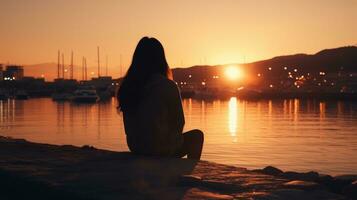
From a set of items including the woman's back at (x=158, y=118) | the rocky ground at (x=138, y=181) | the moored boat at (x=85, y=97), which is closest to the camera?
the rocky ground at (x=138, y=181)

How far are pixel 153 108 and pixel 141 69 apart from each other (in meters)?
0.49

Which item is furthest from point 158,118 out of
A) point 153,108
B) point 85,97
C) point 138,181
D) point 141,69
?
point 85,97

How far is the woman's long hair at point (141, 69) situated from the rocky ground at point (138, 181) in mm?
685

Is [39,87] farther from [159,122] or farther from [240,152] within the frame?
[159,122]

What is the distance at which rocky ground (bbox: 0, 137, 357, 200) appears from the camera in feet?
14.9

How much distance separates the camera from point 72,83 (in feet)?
555

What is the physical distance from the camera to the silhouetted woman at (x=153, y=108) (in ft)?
20.6

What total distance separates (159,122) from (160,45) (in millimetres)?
848

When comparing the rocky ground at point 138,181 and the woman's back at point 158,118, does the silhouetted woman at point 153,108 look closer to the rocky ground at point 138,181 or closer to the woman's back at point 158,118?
the woman's back at point 158,118

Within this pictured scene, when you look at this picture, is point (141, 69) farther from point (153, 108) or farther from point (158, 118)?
point (158, 118)

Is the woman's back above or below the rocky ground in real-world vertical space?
above

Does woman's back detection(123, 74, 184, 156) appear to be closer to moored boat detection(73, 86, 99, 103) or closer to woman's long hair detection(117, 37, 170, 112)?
woman's long hair detection(117, 37, 170, 112)

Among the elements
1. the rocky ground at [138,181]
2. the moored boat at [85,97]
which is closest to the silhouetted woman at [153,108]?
the rocky ground at [138,181]

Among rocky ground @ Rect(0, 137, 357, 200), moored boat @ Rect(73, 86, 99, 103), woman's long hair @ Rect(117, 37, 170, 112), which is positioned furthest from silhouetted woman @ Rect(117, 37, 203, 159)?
moored boat @ Rect(73, 86, 99, 103)
